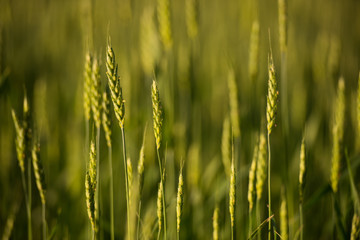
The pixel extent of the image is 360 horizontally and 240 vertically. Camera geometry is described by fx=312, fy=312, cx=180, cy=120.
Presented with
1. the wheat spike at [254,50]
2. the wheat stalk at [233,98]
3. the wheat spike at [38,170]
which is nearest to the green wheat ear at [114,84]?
the wheat spike at [38,170]

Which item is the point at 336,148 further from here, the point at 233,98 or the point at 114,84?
the point at 114,84

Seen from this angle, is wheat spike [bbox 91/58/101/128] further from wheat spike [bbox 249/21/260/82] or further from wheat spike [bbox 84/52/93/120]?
wheat spike [bbox 249/21/260/82]

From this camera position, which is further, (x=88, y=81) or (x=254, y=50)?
(x=254, y=50)

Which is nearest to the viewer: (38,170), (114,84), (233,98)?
(114,84)

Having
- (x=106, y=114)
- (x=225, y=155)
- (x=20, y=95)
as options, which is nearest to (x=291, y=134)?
(x=225, y=155)

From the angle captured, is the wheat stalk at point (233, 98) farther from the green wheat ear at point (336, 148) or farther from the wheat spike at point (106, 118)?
the wheat spike at point (106, 118)

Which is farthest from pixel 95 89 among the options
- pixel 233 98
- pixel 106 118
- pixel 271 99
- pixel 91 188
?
pixel 233 98

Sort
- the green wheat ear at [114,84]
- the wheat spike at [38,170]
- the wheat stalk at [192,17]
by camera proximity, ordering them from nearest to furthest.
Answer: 1. the green wheat ear at [114,84]
2. the wheat spike at [38,170]
3. the wheat stalk at [192,17]

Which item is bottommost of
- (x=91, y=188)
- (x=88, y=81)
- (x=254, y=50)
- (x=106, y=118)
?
(x=91, y=188)

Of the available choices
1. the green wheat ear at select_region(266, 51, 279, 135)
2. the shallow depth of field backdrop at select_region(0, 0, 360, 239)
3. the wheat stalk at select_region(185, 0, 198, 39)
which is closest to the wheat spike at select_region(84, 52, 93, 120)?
the shallow depth of field backdrop at select_region(0, 0, 360, 239)

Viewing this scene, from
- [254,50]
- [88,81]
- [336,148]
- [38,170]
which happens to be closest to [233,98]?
[254,50]

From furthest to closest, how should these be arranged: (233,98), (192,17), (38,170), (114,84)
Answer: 1. (192,17)
2. (233,98)
3. (38,170)
4. (114,84)

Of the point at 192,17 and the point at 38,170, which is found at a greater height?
the point at 192,17

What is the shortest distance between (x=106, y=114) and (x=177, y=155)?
841 mm
